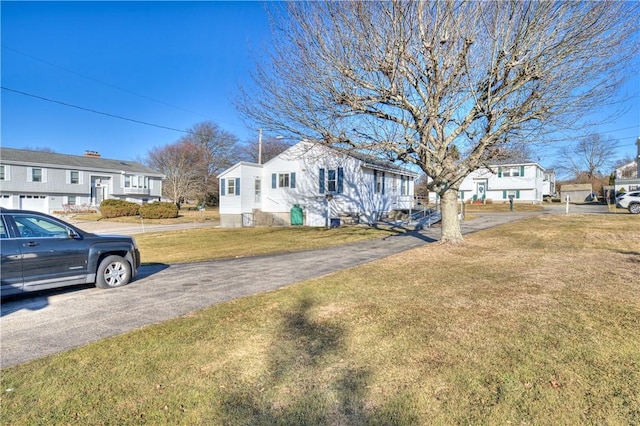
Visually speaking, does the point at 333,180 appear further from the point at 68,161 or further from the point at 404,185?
the point at 68,161

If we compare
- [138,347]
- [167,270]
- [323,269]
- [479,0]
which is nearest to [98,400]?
[138,347]

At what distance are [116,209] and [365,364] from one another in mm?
35591

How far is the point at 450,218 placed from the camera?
11336 mm

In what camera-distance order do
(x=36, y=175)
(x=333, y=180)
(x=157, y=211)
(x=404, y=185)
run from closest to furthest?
(x=333, y=180) < (x=404, y=185) < (x=157, y=211) < (x=36, y=175)

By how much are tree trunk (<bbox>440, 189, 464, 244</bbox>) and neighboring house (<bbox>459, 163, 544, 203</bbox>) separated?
117 feet

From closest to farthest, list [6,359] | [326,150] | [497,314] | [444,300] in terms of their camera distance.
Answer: [6,359] → [497,314] → [444,300] → [326,150]

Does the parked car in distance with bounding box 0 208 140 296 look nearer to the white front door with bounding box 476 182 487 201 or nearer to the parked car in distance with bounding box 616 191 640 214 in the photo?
the parked car in distance with bounding box 616 191 640 214

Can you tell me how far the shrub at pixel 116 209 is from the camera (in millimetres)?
33222

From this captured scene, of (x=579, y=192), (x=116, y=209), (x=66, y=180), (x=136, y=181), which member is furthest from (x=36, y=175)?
(x=579, y=192)

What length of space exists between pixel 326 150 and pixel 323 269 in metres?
5.20

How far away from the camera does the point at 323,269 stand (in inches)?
340

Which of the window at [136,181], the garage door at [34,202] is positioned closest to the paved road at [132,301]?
the garage door at [34,202]

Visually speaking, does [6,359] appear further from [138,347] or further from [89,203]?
[89,203]

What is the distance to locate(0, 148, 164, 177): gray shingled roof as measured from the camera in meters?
37.0
